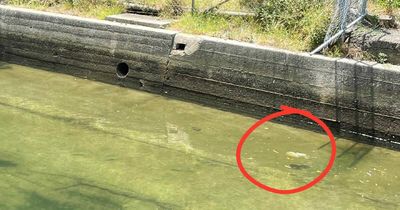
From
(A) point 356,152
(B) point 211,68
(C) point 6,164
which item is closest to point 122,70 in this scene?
(B) point 211,68

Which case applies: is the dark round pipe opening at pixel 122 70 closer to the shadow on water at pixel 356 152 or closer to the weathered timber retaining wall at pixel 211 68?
the weathered timber retaining wall at pixel 211 68

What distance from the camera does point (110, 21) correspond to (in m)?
7.97

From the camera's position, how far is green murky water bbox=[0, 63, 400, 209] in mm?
4793

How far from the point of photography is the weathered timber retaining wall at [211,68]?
240 inches

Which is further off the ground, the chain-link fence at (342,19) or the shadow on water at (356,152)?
the chain-link fence at (342,19)

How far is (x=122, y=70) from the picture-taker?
25.7 ft

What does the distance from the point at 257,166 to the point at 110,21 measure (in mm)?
3577

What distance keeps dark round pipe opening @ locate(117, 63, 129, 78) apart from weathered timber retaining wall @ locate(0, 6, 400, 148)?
0.06 m

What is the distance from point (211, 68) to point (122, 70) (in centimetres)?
147

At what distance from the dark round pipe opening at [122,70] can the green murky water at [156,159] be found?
0.40 metres

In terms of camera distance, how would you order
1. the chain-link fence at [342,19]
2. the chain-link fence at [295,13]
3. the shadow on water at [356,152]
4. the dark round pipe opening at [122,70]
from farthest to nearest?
the dark round pipe opening at [122,70] < the chain-link fence at [295,13] < the chain-link fence at [342,19] < the shadow on water at [356,152]

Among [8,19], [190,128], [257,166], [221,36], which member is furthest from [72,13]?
[257,166]

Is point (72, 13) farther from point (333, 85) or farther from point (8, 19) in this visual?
point (333, 85)

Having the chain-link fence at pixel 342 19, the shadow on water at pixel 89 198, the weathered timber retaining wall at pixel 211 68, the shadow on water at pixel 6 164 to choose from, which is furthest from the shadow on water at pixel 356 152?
the shadow on water at pixel 6 164
